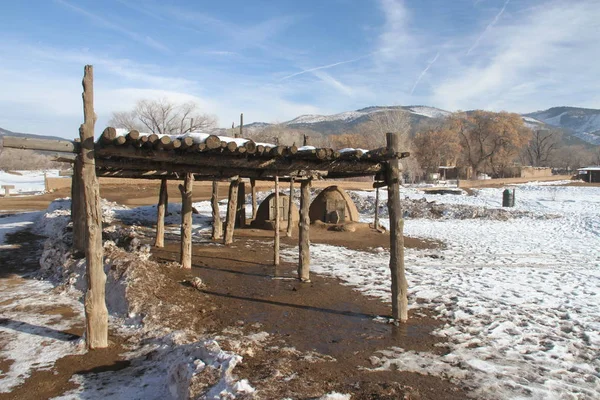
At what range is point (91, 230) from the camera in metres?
6.44

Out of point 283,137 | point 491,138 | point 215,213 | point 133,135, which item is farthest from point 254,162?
point 283,137

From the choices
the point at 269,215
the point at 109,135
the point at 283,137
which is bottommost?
the point at 269,215

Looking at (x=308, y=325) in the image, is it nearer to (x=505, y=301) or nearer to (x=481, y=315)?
(x=481, y=315)

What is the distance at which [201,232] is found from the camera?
752 inches

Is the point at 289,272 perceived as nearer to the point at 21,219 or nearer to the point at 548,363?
the point at 548,363

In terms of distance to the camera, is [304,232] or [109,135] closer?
[109,135]

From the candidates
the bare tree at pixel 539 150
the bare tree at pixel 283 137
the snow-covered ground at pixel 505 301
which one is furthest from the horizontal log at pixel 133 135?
the bare tree at pixel 539 150

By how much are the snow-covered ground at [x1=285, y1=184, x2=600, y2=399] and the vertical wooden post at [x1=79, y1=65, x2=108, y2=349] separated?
4029 mm

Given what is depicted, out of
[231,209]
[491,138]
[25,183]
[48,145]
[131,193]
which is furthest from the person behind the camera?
[491,138]

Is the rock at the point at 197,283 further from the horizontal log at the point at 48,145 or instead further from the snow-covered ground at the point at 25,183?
the snow-covered ground at the point at 25,183

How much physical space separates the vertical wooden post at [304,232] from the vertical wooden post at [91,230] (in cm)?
484

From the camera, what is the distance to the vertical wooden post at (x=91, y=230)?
6355mm

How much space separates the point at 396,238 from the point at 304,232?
3.12m

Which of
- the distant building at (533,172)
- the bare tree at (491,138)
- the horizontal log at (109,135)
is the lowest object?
the horizontal log at (109,135)
